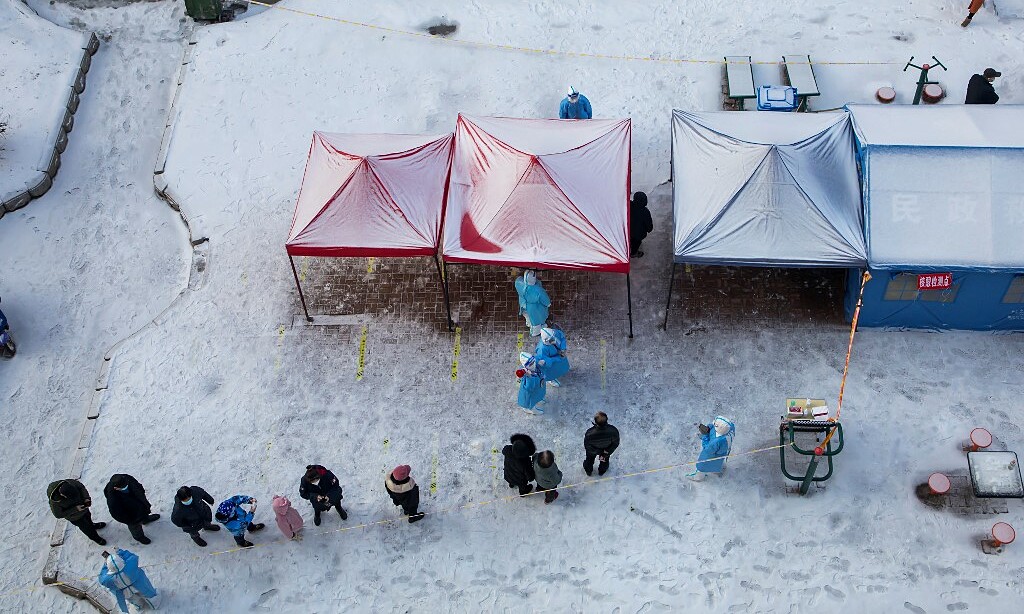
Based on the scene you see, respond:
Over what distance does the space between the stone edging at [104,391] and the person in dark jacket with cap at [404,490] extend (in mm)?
3552

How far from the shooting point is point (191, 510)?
33.5ft

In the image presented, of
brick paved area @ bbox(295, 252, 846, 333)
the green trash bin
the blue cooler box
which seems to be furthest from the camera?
the green trash bin

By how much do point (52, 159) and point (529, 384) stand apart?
30.6 feet

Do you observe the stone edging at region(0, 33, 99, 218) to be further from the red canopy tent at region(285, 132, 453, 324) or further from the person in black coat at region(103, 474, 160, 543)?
the person in black coat at region(103, 474, 160, 543)

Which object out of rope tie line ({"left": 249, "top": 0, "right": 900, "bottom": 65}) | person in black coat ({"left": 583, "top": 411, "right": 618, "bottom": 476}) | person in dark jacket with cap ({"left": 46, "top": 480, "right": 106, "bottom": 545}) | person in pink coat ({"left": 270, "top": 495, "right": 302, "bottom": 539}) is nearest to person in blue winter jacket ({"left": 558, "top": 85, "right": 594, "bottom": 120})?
rope tie line ({"left": 249, "top": 0, "right": 900, "bottom": 65})

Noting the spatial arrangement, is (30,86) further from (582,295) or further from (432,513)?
(432,513)

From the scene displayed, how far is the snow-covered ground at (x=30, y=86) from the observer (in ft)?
48.9

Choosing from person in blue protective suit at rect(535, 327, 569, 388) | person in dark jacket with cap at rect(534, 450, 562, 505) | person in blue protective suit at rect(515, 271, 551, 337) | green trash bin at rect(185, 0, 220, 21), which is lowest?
person in dark jacket with cap at rect(534, 450, 562, 505)

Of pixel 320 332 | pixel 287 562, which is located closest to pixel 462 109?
pixel 320 332

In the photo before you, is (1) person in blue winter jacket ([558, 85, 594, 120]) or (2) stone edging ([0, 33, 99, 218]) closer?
(1) person in blue winter jacket ([558, 85, 594, 120])

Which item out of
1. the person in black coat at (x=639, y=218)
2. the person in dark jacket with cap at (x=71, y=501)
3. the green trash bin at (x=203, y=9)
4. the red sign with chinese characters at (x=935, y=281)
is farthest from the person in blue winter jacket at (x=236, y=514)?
the green trash bin at (x=203, y=9)

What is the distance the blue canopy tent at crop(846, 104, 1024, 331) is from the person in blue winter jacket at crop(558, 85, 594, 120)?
3932 millimetres

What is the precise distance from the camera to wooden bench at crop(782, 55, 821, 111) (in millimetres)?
14586

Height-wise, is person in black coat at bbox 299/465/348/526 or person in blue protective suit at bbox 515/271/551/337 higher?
person in blue protective suit at bbox 515/271/551/337
